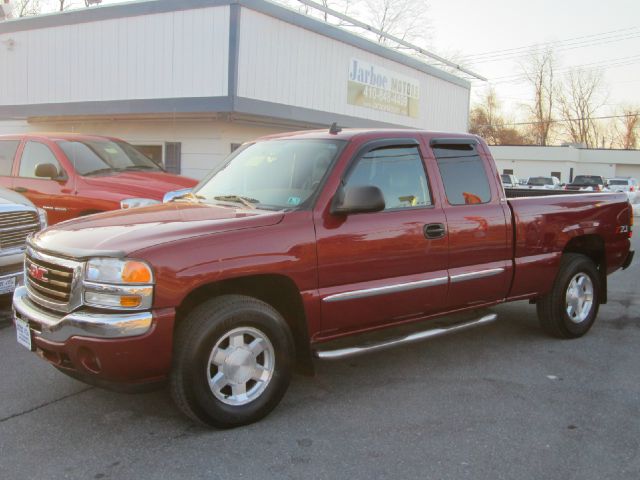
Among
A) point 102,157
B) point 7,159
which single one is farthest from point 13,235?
point 7,159

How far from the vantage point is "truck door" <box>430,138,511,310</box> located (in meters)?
4.65

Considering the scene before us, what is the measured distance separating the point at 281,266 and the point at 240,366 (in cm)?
64

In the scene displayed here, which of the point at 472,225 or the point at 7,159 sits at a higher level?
the point at 7,159

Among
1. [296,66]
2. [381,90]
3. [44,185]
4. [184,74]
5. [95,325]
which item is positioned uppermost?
[381,90]

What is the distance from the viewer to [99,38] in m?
13.2

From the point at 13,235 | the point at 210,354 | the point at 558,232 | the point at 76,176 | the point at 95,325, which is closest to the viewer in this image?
the point at 95,325

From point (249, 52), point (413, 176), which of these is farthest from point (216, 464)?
point (249, 52)

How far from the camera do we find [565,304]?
18.3 ft

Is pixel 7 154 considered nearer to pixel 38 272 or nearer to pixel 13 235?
pixel 13 235

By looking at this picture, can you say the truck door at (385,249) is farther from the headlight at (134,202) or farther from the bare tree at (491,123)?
the bare tree at (491,123)

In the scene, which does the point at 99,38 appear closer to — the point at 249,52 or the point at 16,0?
the point at 249,52

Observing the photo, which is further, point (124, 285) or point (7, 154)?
point (7, 154)

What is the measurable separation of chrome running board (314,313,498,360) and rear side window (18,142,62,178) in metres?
6.03

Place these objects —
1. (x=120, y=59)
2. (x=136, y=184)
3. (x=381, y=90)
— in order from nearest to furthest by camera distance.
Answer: (x=136, y=184) < (x=120, y=59) < (x=381, y=90)
